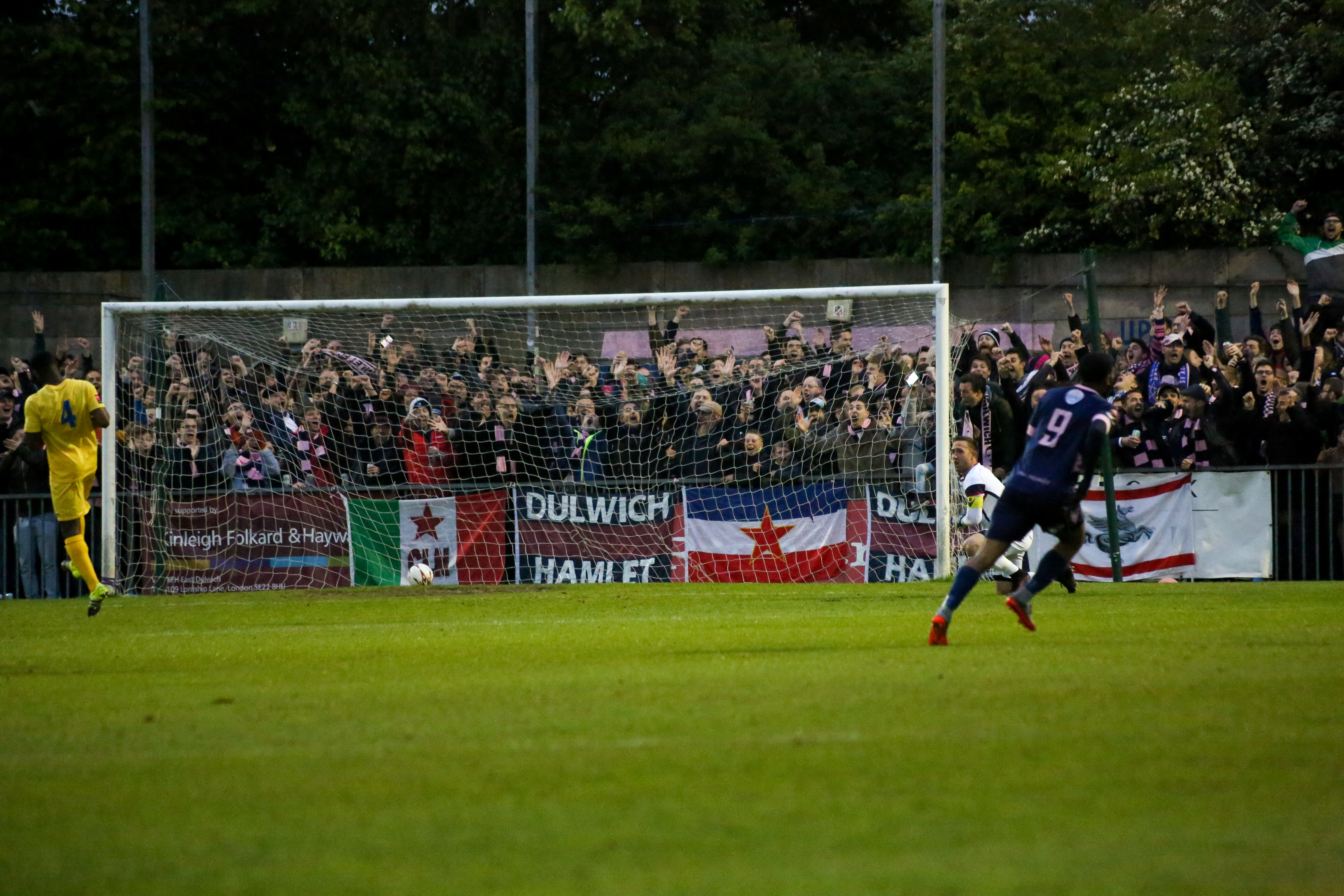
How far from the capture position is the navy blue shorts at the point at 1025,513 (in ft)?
31.4

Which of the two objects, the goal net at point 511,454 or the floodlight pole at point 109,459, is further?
the goal net at point 511,454

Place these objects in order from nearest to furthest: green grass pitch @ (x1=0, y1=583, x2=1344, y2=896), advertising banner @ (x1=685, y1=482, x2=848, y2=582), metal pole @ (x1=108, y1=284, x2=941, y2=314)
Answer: green grass pitch @ (x1=0, y1=583, x2=1344, y2=896) → metal pole @ (x1=108, y1=284, x2=941, y2=314) → advertising banner @ (x1=685, y1=482, x2=848, y2=582)

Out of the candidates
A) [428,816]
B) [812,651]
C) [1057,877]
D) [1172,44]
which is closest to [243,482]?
[812,651]

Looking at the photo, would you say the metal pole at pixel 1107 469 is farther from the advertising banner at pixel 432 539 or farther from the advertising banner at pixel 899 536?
the advertising banner at pixel 432 539

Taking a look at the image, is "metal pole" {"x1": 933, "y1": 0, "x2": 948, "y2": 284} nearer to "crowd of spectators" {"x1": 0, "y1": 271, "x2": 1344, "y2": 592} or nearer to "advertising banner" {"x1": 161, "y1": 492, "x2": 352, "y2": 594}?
"crowd of spectators" {"x1": 0, "y1": 271, "x2": 1344, "y2": 592}

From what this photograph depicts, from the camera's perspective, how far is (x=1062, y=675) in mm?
7559

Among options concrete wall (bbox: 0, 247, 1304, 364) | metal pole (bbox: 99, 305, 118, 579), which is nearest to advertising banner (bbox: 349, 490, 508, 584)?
metal pole (bbox: 99, 305, 118, 579)

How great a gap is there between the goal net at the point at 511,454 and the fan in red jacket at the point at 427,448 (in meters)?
0.02

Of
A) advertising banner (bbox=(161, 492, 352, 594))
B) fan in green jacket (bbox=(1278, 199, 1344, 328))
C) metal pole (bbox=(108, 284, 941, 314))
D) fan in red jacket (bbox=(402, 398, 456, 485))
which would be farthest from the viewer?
fan in green jacket (bbox=(1278, 199, 1344, 328))

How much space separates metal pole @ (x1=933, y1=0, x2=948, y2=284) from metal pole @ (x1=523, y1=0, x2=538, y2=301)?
20.7 feet

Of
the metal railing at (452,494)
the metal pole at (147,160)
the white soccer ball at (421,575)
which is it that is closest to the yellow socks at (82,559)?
the metal railing at (452,494)

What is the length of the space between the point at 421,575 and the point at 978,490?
20.0ft

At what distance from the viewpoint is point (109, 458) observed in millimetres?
16297

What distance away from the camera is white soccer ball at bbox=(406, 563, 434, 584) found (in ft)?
53.7
